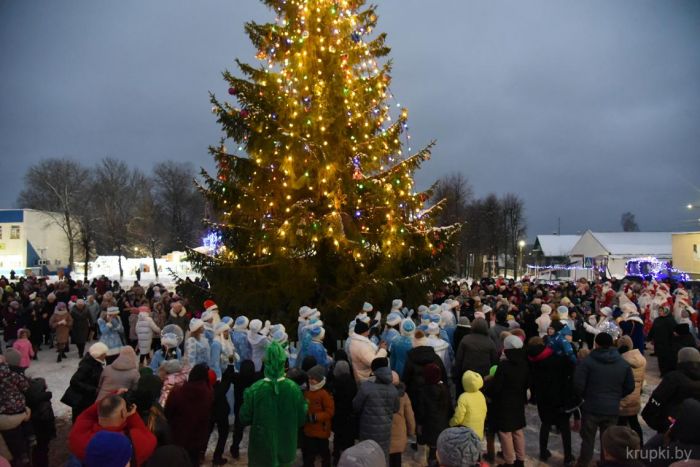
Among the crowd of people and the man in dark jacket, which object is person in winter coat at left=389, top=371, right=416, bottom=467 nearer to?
the crowd of people

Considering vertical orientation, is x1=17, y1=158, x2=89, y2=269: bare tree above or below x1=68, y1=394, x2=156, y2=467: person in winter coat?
above

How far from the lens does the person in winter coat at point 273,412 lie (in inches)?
203

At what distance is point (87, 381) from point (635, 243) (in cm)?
5205

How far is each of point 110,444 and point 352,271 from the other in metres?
9.84

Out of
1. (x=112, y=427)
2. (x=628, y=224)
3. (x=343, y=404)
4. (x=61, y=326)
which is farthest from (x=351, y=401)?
(x=628, y=224)

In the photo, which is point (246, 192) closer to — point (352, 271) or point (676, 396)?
point (352, 271)

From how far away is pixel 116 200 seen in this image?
5806 cm

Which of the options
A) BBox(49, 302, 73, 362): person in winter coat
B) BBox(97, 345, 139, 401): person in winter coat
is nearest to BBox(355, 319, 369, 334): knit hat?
BBox(97, 345, 139, 401): person in winter coat

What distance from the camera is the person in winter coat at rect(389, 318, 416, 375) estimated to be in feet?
26.2

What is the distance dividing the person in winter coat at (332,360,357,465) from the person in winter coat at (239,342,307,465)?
0.94 meters

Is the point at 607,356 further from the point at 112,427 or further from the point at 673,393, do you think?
the point at 112,427

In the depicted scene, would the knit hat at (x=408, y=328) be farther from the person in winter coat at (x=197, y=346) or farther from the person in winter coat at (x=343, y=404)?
the person in winter coat at (x=197, y=346)

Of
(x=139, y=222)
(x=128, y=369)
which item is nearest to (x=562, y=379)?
(x=128, y=369)

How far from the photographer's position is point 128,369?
6035mm
